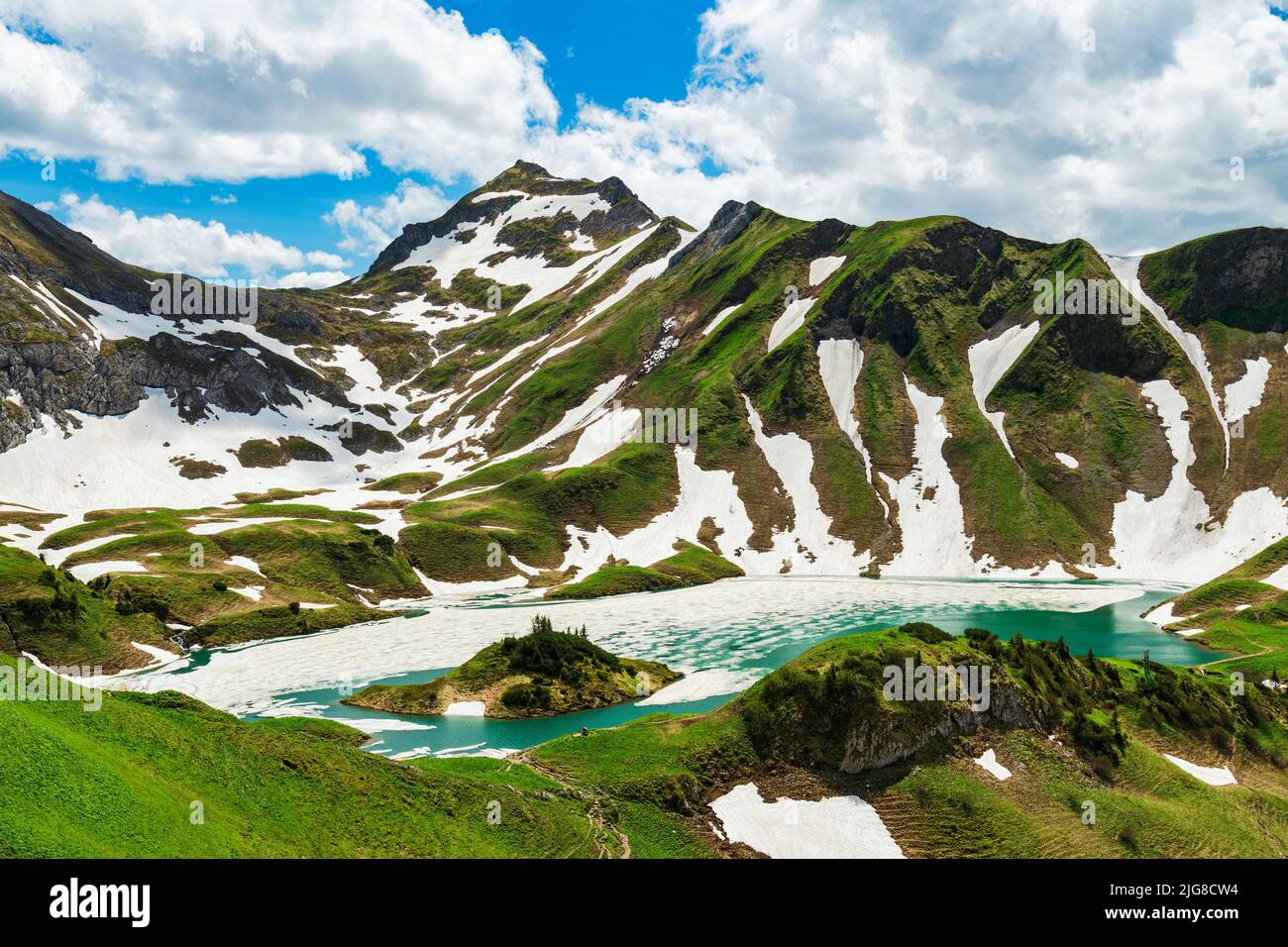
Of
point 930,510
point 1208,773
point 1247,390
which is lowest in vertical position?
point 1208,773

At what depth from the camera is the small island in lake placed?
57.5 metres

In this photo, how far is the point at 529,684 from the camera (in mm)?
58750

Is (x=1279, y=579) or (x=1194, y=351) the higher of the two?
(x=1194, y=351)

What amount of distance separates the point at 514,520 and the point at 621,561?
2289 centimetres

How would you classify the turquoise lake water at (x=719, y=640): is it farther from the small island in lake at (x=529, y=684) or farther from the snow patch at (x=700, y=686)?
the small island in lake at (x=529, y=684)

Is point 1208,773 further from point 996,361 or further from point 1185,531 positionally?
point 996,361

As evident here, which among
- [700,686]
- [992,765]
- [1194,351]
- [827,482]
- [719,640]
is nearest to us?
[992,765]

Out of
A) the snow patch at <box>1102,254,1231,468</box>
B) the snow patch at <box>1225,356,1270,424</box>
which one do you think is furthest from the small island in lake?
the snow patch at <box>1225,356,1270,424</box>

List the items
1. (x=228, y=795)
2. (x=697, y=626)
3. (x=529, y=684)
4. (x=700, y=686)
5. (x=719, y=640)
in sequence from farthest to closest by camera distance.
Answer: (x=697, y=626) < (x=719, y=640) < (x=700, y=686) < (x=529, y=684) < (x=228, y=795)

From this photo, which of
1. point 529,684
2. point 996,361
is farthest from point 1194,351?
point 529,684

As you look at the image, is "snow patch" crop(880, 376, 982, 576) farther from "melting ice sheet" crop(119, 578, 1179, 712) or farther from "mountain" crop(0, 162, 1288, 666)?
"melting ice sheet" crop(119, 578, 1179, 712)

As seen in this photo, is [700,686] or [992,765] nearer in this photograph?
[992,765]

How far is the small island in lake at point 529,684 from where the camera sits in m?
57.5

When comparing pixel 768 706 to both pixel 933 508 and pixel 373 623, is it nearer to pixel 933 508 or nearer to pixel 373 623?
pixel 373 623
